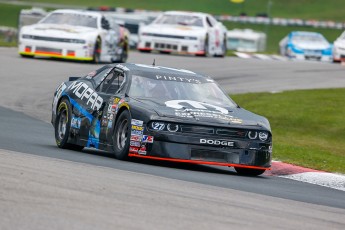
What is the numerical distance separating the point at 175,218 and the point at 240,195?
1758 millimetres

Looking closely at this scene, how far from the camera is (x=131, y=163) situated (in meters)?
11.3

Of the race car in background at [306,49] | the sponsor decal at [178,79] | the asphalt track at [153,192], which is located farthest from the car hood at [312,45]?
the sponsor decal at [178,79]

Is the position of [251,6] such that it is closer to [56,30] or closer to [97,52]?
[97,52]

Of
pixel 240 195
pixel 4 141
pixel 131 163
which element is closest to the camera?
pixel 240 195

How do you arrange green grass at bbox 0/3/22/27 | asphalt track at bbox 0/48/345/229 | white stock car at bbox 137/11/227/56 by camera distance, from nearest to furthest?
asphalt track at bbox 0/48/345/229 → white stock car at bbox 137/11/227/56 → green grass at bbox 0/3/22/27

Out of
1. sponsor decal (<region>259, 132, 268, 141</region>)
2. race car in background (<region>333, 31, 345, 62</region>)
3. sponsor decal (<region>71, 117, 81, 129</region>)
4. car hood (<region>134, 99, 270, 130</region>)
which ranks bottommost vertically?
A: race car in background (<region>333, 31, 345, 62</region>)

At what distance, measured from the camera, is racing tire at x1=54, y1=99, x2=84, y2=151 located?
12.9 metres

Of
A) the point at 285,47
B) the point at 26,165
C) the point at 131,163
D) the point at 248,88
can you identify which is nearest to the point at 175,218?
the point at 26,165

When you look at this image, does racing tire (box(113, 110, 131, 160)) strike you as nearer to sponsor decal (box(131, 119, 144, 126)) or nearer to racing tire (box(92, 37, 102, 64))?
sponsor decal (box(131, 119, 144, 126))

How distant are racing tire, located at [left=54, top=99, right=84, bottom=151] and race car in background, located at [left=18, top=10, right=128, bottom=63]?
13339 mm

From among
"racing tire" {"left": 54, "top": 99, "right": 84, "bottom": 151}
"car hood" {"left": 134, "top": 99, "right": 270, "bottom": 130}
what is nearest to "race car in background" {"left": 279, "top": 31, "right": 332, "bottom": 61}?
"racing tire" {"left": 54, "top": 99, "right": 84, "bottom": 151}

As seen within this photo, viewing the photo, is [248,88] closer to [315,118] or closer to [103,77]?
[315,118]

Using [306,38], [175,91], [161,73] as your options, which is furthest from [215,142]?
[306,38]

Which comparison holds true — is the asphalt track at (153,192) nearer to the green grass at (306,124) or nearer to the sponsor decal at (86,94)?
the sponsor decal at (86,94)
